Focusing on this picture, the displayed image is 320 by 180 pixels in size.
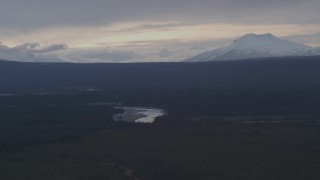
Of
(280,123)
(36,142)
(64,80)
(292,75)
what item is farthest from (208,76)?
(36,142)

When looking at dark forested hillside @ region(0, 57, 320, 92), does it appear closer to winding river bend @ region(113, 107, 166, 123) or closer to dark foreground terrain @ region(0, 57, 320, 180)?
dark foreground terrain @ region(0, 57, 320, 180)

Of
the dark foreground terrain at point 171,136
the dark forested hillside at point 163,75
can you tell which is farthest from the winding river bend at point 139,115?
the dark forested hillside at point 163,75

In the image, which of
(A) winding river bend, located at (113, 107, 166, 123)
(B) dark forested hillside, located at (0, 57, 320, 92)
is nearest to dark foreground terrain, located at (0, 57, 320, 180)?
(A) winding river bend, located at (113, 107, 166, 123)

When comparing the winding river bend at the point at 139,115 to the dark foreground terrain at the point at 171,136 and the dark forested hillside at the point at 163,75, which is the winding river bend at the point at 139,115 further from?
the dark forested hillside at the point at 163,75

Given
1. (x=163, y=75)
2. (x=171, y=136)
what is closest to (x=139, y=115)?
(x=171, y=136)

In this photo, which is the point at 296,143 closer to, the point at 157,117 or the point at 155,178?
the point at 155,178

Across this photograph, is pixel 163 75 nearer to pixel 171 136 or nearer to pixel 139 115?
pixel 139 115
